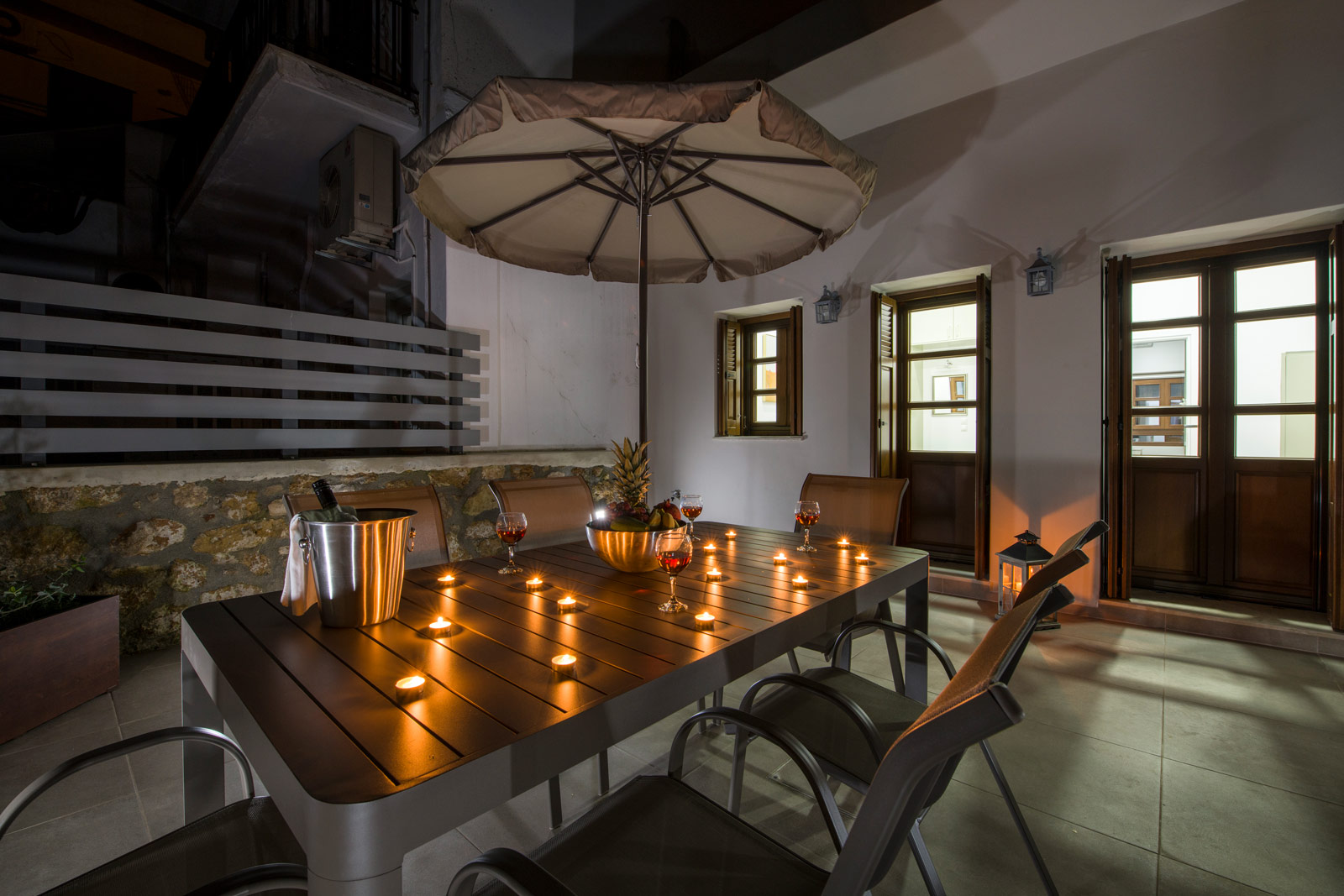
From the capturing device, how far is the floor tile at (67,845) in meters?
1.41

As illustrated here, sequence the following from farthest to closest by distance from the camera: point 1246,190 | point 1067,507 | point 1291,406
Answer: point 1067,507, point 1291,406, point 1246,190

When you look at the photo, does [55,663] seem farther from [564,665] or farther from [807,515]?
[807,515]

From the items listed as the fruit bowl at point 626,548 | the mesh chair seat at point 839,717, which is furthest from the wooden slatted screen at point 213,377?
the mesh chair seat at point 839,717

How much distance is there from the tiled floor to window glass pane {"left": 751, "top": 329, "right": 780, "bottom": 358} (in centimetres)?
326

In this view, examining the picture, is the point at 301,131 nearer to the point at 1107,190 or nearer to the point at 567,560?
the point at 567,560

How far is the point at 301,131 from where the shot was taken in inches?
151

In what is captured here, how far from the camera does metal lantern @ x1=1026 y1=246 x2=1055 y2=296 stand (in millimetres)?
3666

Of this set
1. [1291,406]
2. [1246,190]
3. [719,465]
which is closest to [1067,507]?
[1291,406]

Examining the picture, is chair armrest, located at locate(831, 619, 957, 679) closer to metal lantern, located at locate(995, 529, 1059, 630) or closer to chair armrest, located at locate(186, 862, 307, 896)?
chair armrest, located at locate(186, 862, 307, 896)

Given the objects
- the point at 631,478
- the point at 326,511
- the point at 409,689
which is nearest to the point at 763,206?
the point at 631,478

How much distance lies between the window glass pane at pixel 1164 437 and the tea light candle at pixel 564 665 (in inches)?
164

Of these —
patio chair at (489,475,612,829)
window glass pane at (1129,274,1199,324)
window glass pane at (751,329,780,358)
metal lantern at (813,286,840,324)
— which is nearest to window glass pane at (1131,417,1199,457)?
window glass pane at (1129,274,1199,324)

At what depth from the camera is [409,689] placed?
2.95 ft

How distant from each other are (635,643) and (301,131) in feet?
14.4
